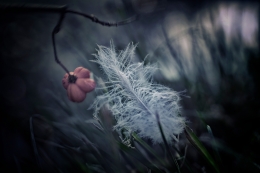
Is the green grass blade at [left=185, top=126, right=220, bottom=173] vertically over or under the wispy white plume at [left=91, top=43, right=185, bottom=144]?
under

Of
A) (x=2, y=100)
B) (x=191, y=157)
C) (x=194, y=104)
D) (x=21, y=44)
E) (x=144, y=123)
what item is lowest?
(x=191, y=157)

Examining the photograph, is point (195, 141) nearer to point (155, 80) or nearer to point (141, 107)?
point (141, 107)

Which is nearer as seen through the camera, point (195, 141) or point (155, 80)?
point (195, 141)

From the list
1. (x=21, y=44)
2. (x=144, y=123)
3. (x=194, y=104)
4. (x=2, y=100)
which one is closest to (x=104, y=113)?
(x=144, y=123)

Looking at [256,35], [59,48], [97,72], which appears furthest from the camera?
[59,48]

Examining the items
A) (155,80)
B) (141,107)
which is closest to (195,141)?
(141,107)

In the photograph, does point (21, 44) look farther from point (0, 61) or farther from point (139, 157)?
point (139, 157)

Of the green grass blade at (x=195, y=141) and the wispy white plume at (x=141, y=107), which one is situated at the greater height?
the wispy white plume at (x=141, y=107)

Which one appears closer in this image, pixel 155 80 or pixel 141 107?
pixel 141 107
